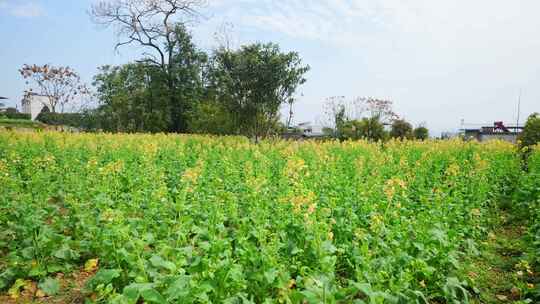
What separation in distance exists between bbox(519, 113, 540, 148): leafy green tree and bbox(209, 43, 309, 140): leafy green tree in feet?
27.7

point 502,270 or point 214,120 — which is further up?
point 214,120

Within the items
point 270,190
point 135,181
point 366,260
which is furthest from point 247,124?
point 366,260

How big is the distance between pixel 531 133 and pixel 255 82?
10.3 m

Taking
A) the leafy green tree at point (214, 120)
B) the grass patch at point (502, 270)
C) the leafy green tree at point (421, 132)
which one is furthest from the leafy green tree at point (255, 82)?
the leafy green tree at point (421, 132)

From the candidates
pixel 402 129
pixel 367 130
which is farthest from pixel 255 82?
pixel 402 129

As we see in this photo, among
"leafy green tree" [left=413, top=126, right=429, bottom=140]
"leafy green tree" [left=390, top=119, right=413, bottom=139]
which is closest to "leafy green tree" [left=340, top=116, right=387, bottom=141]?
"leafy green tree" [left=390, top=119, right=413, bottom=139]

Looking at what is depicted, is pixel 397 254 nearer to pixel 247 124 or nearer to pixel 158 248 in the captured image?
pixel 158 248

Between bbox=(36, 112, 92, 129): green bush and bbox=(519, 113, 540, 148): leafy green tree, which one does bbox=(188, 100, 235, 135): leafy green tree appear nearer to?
bbox=(519, 113, 540, 148): leafy green tree

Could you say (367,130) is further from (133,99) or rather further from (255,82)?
(133,99)

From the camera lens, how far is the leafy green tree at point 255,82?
44.6 feet

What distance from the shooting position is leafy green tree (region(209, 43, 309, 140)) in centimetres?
1359

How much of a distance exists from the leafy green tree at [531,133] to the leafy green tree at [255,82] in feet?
27.7

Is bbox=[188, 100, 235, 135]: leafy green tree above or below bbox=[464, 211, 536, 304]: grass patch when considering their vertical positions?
above

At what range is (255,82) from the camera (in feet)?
44.8
